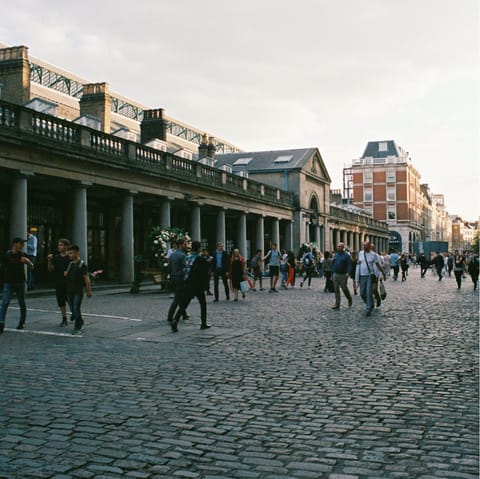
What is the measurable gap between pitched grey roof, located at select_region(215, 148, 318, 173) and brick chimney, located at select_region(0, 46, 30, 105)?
27824mm

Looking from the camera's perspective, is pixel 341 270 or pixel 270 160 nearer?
pixel 341 270

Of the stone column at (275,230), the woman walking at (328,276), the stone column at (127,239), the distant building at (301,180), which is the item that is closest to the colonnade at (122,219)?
the stone column at (127,239)

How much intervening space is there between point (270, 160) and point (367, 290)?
1630 inches

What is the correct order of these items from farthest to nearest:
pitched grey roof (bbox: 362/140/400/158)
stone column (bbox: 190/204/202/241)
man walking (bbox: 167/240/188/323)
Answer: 1. pitched grey roof (bbox: 362/140/400/158)
2. stone column (bbox: 190/204/202/241)
3. man walking (bbox: 167/240/188/323)

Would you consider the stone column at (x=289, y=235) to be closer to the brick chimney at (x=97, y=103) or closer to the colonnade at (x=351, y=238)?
the colonnade at (x=351, y=238)

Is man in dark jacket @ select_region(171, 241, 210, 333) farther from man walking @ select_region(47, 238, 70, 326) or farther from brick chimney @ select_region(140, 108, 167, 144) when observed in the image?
brick chimney @ select_region(140, 108, 167, 144)

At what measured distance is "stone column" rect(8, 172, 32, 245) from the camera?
1878 centimetres

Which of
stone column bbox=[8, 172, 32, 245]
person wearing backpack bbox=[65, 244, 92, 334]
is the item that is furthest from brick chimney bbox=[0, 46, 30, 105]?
person wearing backpack bbox=[65, 244, 92, 334]

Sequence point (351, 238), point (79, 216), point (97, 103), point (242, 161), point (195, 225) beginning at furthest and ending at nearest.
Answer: point (351, 238) → point (242, 161) → point (195, 225) → point (97, 103) → point (79, 216)

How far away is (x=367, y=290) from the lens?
47.3 feet

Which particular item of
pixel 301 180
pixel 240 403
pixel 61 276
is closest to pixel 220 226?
pixel 301 180

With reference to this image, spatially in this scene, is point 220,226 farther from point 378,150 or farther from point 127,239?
point 378,150

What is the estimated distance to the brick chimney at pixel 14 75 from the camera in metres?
25.6

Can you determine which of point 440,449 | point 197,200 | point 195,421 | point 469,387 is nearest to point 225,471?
point 195,421
